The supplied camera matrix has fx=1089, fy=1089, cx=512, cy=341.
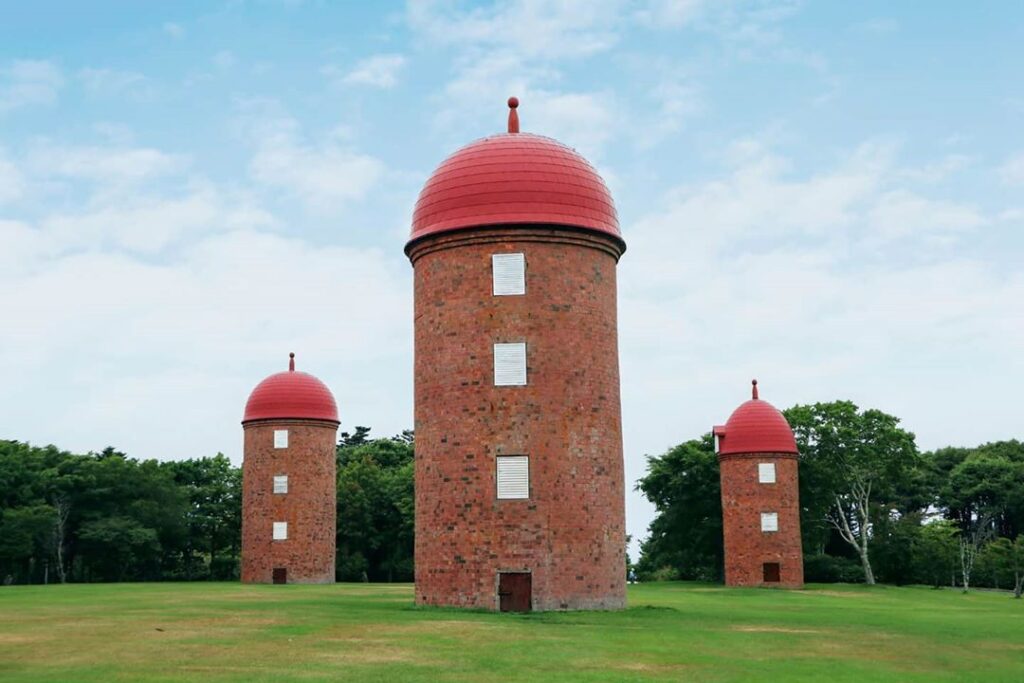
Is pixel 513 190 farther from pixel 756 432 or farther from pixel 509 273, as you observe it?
pixel 756 432

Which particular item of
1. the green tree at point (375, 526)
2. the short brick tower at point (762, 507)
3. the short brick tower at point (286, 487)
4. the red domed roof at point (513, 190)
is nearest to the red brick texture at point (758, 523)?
the short brick tower at point (762, 507)

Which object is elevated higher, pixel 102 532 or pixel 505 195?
pixel 505 195

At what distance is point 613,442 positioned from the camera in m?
30.0

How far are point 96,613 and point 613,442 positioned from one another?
14.2 meters

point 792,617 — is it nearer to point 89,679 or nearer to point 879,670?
point 879,670

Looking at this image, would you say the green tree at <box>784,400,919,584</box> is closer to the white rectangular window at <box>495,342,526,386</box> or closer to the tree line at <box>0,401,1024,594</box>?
the tree line at <box>0,401,1024,594</box>

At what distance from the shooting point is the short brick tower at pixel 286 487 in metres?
53.5

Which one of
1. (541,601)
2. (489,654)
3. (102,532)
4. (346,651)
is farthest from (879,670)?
(102,532)

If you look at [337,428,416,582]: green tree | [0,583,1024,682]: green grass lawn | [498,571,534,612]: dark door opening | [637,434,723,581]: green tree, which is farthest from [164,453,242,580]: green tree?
[498,571,534,612]: dark door opening

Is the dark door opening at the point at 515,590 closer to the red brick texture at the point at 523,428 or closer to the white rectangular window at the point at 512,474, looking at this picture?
the red brick texture at the point at 523,428

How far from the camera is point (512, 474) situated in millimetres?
28531

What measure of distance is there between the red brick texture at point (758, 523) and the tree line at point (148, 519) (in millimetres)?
18718

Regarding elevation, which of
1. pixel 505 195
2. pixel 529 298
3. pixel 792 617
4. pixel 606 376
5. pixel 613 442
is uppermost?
pixel 505 195

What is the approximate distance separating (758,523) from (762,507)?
0.78m
